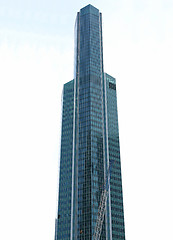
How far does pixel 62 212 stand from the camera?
184125mm

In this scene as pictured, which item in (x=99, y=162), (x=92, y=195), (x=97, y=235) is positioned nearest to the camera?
(x=97, y=235)

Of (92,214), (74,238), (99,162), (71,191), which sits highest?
(99,162)

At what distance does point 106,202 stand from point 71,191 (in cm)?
2066

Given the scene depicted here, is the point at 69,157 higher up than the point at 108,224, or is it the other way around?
the point at 69,157

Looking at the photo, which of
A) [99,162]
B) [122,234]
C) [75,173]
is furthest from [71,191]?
[122,234]

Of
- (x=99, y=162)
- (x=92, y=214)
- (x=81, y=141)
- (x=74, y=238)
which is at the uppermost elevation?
(x=81, y=141)

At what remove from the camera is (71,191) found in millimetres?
186750

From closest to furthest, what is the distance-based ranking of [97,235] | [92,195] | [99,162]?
[97,235] → [92,195] → [99,162]

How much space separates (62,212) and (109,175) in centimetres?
3448

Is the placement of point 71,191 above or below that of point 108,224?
above

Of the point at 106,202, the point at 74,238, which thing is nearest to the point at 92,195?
the point at 106,202

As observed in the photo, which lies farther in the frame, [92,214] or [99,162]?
[99,162]

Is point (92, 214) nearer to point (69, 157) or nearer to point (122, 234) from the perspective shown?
point (122, 234)

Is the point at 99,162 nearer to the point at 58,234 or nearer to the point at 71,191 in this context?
the point at 71,191
